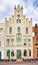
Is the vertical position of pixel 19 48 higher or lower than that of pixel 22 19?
lower

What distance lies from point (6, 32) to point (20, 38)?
1.54m

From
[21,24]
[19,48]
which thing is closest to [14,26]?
[21,24]

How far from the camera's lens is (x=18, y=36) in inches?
980

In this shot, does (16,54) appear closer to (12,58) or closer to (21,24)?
(12,58)

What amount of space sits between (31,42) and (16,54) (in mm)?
1918

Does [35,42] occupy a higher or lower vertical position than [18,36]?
lower

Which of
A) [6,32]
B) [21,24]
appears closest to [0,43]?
[6,32]

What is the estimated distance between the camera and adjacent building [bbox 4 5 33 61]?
2464cm

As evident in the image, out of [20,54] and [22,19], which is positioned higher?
[22,19]

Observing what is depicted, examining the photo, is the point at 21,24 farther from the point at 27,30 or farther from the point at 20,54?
the point at 20,54

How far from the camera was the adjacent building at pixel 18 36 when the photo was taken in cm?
2464

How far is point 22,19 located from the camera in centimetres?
2506

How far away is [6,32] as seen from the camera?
24984 millimetres

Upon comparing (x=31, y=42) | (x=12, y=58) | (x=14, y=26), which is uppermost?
(x=14, y=26)
